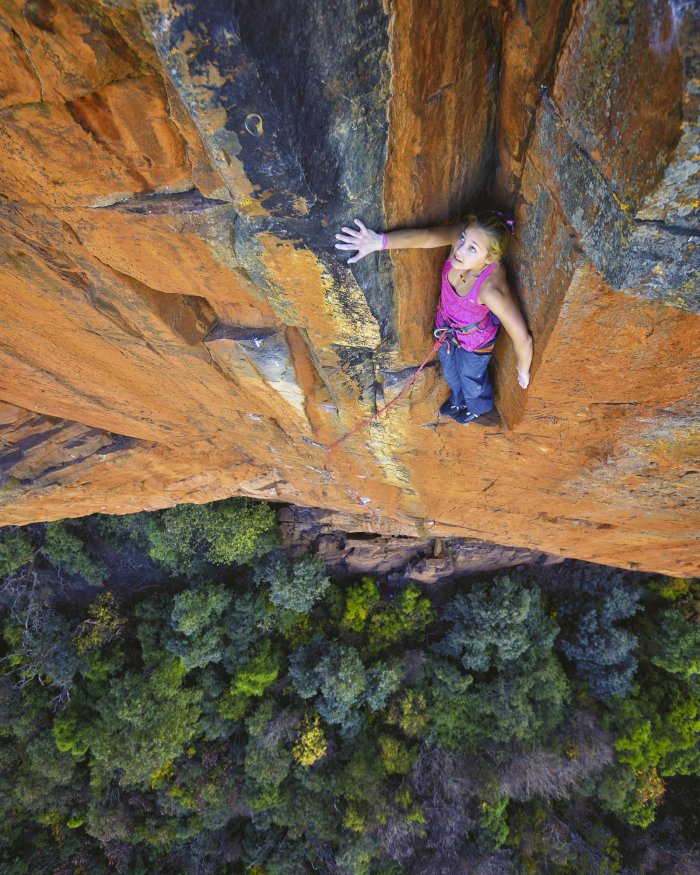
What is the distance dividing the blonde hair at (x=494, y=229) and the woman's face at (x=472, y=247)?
21mm

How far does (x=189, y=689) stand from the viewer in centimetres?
986

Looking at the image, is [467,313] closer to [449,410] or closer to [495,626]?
[449,410]

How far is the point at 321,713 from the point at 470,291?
9.82m

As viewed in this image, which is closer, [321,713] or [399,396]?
[399,396]

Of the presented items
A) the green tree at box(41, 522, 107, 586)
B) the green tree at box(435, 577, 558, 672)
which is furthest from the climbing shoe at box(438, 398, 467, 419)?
the green tree at box(41, 522, 107, 586)

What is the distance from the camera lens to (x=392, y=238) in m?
2.48

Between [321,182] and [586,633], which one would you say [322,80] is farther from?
[586,633]

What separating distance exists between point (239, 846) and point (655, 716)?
9.60m

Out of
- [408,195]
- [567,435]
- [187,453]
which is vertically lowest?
[187,453]

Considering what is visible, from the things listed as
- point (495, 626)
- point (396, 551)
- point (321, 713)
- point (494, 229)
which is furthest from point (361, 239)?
point (321, 713)

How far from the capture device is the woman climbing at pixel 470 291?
96.6 inches

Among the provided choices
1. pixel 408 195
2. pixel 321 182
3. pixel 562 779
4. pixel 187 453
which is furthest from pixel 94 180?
pixel 562 779

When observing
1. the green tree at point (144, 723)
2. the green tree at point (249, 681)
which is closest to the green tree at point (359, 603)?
the green tree at point (249, 681)

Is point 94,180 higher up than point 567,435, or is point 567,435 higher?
point 94,180
